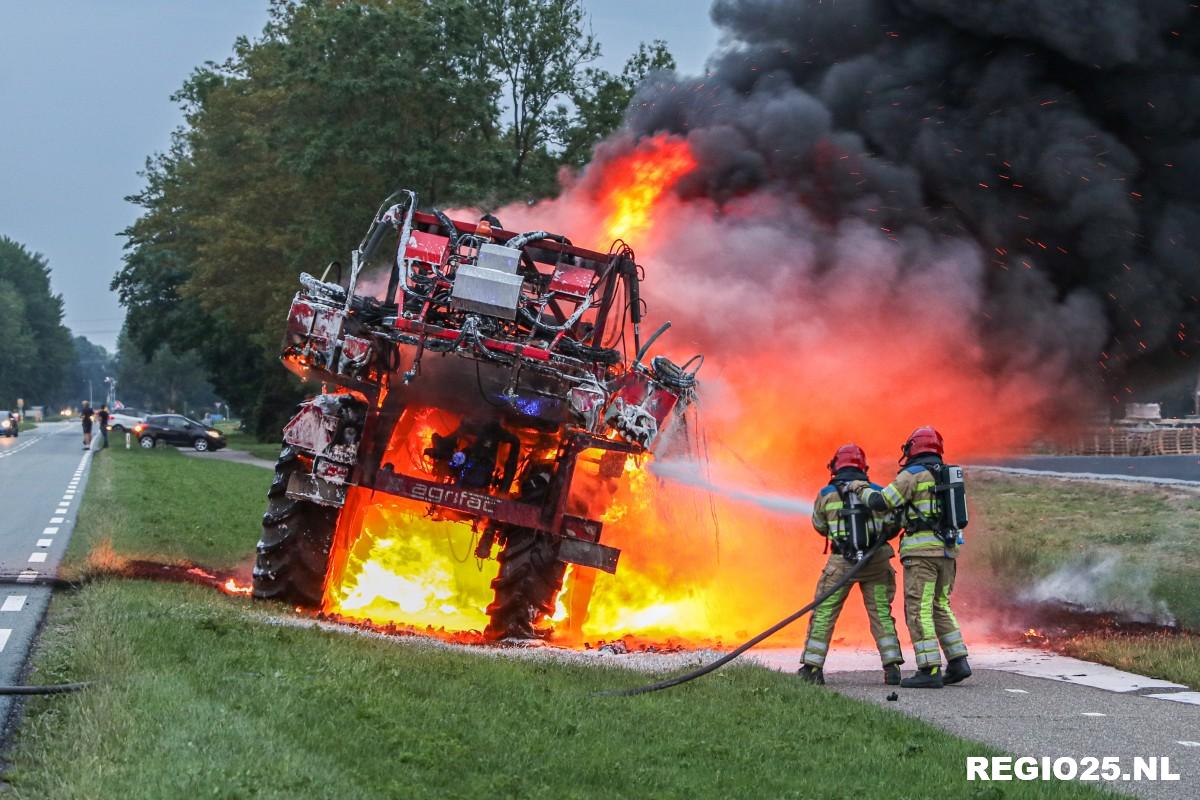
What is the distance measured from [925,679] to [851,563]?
3.11 ft

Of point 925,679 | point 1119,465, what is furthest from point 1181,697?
point 1119,465

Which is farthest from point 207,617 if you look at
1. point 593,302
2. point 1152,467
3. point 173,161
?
point 173,161

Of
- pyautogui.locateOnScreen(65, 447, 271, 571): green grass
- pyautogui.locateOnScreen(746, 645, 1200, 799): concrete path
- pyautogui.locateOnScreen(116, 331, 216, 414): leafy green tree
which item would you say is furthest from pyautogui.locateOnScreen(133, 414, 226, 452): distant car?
pyautogui.locateOnScreen(116, 331, 216, 414): leafy green tree

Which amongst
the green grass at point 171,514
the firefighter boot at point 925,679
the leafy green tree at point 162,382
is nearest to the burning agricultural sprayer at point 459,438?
the firefighter boot at point 925,679

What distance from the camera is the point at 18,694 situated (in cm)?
737

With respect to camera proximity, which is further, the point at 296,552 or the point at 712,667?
the point at 296,552

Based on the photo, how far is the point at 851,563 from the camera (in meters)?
9.84

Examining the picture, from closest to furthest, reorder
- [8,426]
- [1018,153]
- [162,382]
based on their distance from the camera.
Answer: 1. [1018,153]
2. [8,426]
3. [162,382]

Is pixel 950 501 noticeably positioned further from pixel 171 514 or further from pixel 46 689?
pixel 171 514

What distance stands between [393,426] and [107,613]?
8.17ft

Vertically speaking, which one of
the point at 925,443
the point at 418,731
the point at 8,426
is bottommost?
the point at 418,731

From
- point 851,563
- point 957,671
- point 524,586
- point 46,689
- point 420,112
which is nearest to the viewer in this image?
point 46,689

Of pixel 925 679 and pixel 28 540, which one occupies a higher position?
pixel 925 679

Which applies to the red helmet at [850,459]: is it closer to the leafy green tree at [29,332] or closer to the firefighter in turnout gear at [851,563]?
the firefighter in turnout gear at [851,563]
